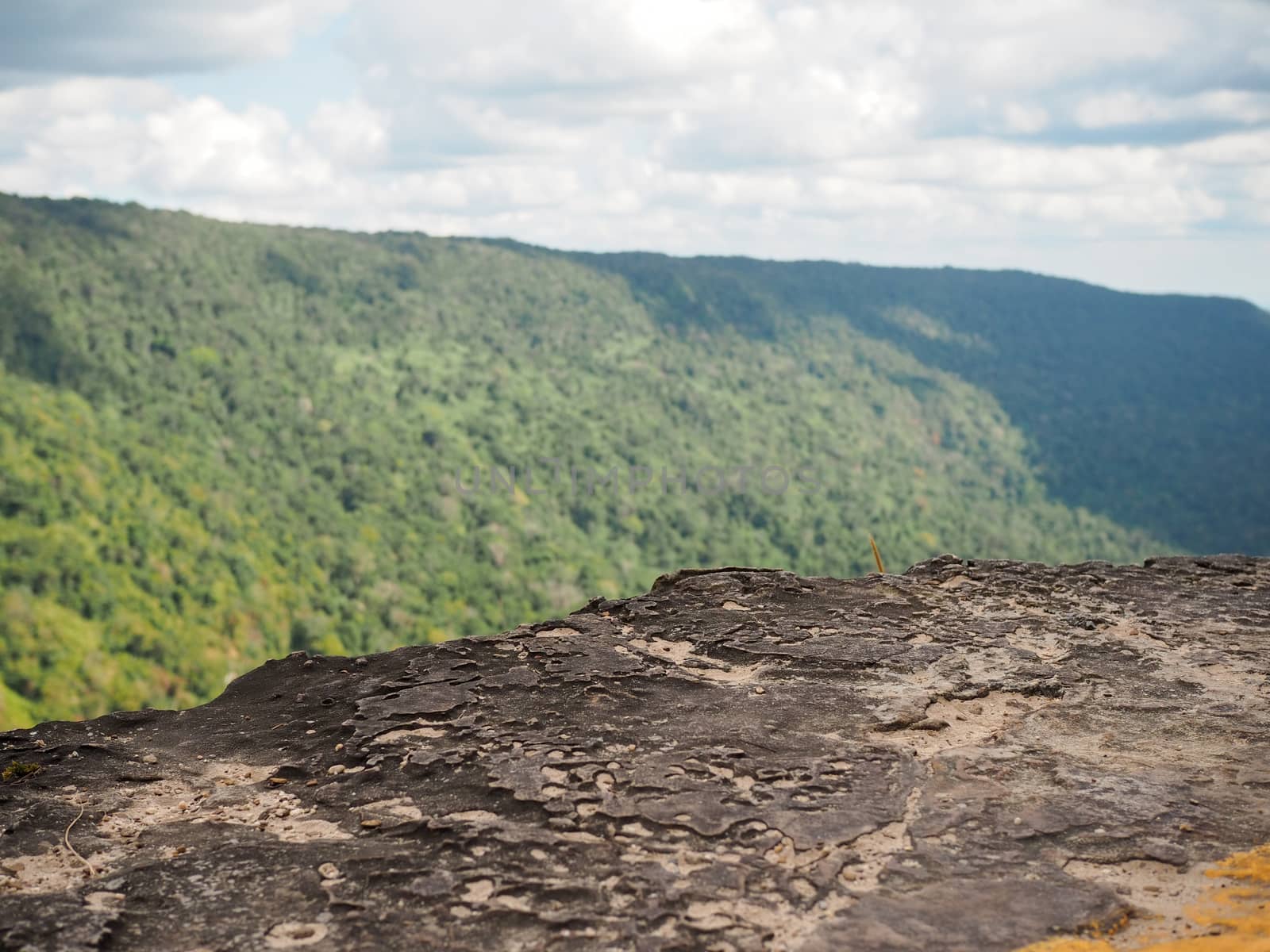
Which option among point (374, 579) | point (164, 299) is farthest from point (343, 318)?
point (374, 579)

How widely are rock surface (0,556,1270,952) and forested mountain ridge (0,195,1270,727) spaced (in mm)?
49142

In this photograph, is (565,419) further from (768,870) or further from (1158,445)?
(768,870)

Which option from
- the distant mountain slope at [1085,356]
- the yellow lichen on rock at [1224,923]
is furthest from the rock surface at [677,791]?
the distant mountain slope at [1085,356]

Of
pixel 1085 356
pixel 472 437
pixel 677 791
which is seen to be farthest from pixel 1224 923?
pixel 1085 356

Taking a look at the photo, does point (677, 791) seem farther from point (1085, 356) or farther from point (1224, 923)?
point (1085, 356)

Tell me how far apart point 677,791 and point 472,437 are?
8626 centimetres

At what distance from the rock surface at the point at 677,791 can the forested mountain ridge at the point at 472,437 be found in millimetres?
49142

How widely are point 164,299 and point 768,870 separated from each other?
294 feet

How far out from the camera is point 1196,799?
4.16 meters

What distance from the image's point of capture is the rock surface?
3.44 meters

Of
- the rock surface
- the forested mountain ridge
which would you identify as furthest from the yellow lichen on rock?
the forested mountain ridge

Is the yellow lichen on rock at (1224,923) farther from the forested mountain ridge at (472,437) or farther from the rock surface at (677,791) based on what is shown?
the forested mountain ridge at (472,437)

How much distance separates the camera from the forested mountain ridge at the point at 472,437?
60531 mm

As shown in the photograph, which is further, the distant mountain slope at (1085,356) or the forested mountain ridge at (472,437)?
the distant mountain slope at (1085,356)
